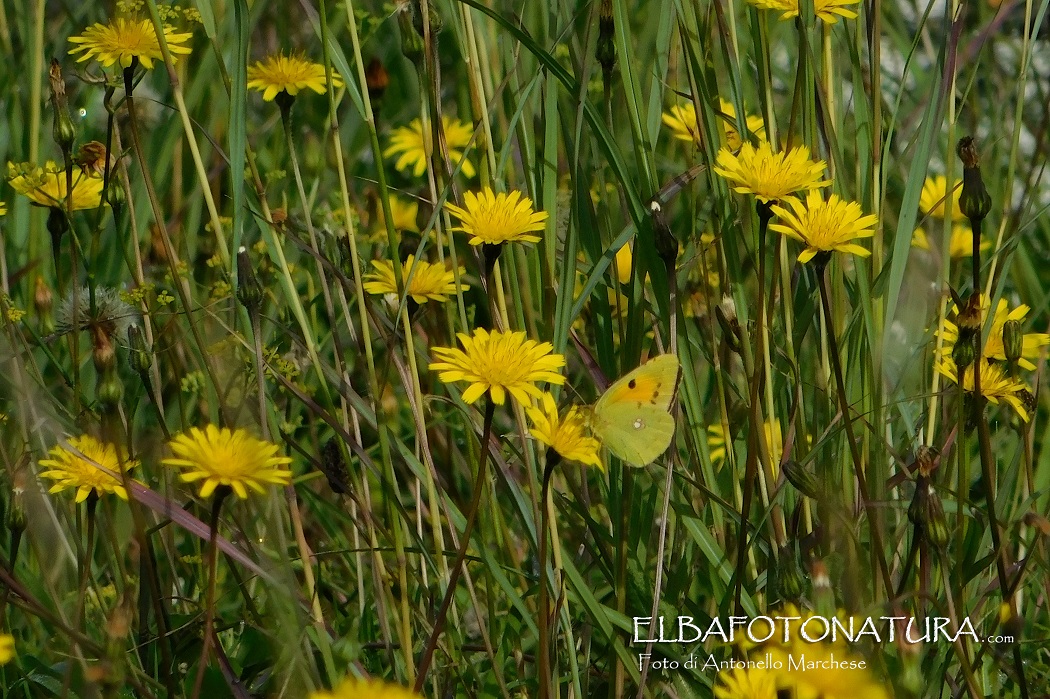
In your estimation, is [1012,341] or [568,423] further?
[1012,341]

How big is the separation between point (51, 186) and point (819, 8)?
0.82 metres

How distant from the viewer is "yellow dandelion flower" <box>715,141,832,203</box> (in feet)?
2.89

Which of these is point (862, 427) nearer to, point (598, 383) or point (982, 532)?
point (982, 532)

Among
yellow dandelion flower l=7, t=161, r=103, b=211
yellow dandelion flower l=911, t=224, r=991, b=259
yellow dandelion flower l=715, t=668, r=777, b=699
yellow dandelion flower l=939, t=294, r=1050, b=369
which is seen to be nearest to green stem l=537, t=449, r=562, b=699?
yellow dandelion flower l=715, t=668, r=777, b=699

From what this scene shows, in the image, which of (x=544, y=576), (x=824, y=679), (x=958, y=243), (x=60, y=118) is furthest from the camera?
(x=958, y=243)

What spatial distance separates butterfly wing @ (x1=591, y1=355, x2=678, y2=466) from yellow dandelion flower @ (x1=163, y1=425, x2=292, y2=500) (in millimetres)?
299

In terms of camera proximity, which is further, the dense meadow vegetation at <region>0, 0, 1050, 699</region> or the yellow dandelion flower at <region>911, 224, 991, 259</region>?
the yellow dandelion flower at <region>911, 224, 991, 259</region>

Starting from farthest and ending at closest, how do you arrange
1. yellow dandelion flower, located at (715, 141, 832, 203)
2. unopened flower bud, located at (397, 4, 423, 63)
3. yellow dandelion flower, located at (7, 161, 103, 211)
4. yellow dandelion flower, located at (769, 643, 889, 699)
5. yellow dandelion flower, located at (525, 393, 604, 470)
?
yellow dandelion flower, located at (7, 161, 103, 211), unopened flower bud, located at (397, 4, 423, 63), yellow dandelion flower, located at (715, 141, 832, 203), yellow dandelion flower, located at (525, 393, 604, 470), yellow dandelion flower, located at (769, 643, 889, 699)

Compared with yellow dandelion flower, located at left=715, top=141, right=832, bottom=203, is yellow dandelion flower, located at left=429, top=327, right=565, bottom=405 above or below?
below

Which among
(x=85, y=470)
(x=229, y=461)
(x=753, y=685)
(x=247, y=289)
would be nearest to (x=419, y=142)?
(x=247, y=289)

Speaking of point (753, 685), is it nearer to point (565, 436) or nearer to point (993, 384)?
point (565, 436)

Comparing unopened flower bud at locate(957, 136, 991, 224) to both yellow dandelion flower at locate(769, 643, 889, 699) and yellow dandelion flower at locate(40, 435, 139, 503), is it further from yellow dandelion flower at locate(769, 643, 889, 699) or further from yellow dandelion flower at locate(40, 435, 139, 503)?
yellow dandelion flower at locate(40, 435, 139, 503)

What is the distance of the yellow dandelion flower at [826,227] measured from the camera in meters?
0.86

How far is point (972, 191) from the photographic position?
911 mm
